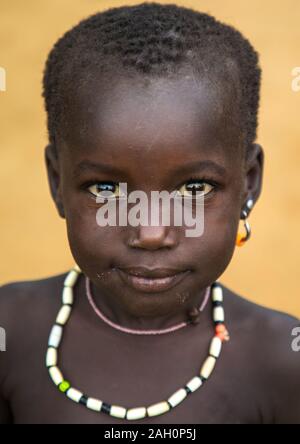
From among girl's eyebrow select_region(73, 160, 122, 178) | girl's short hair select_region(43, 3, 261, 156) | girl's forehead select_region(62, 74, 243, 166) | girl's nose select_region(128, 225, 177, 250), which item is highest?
girl's short hair select_region(43, 3, 261, 156)

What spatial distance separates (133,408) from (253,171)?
61cm

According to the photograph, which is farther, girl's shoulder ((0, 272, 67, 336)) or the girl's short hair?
girl's shoulder ((0, 272, 67, 336))

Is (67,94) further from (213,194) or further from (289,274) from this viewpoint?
(289,274)

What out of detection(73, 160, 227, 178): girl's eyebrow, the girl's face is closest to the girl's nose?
the girl's face

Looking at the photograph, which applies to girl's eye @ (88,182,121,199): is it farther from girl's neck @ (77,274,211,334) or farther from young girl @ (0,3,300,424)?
girl's neck @ (77,274,211,334)

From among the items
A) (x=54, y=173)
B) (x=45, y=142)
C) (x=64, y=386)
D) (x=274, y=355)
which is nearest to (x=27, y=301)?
(x=64, y=386)

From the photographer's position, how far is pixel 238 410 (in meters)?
1.53

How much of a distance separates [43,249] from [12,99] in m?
1.12

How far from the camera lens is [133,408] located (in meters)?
1.50

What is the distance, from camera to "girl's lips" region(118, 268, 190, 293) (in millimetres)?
1274

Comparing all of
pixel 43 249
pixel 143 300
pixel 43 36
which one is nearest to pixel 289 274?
pixel 43 249

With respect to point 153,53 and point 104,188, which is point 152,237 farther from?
point 153,53

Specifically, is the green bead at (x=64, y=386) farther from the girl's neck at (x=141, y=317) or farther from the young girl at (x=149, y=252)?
the girl's neck at (x=141, y=317)

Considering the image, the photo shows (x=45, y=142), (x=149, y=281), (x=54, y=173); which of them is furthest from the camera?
(x=45, y=142)
